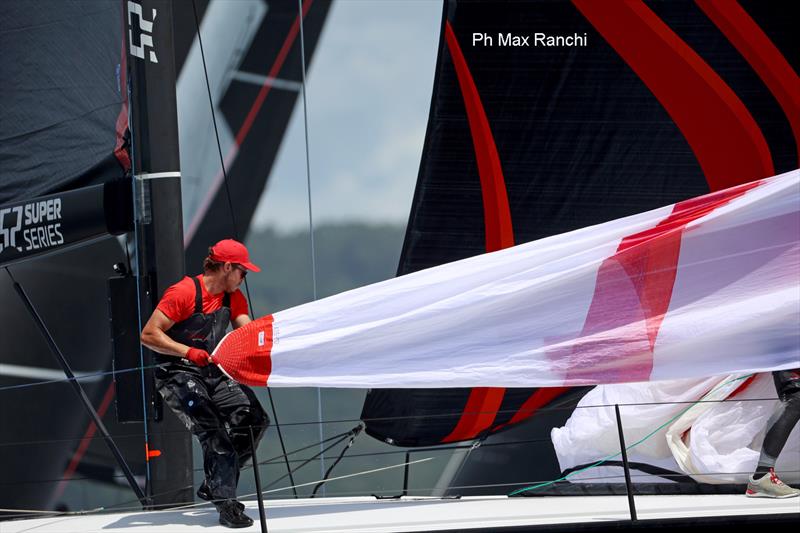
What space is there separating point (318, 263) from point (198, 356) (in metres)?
1.10

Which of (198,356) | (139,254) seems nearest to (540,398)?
(198,356)

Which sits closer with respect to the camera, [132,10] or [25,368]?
[132,10]

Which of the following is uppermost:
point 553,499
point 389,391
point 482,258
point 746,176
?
point 746,176

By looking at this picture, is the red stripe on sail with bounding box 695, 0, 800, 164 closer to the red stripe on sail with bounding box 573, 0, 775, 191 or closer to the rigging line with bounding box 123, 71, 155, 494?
the red stripe on sail with bounding box 573, 0, 775, 191

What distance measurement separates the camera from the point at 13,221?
425 centimetres

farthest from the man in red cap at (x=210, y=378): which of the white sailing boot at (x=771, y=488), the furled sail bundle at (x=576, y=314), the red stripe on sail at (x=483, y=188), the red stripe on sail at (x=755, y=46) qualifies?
the red stripe on sail at (x=755, y=46)

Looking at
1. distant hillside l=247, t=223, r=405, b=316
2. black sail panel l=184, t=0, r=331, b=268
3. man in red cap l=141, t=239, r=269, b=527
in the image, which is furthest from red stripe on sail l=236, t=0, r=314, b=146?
man in red cap l=141, t=239, r=269, b=527

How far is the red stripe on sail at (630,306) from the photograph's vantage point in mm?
3410

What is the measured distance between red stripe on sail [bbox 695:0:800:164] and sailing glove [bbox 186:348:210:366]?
85.5 inches

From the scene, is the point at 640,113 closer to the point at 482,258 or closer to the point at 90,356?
the point at 482,258

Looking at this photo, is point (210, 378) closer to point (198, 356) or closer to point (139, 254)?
point (198, 356)

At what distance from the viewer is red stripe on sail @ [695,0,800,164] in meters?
4.15

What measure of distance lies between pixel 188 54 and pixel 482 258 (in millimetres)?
1575

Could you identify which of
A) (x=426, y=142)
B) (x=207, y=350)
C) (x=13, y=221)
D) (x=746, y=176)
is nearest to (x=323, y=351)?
(x=207, y=350)
